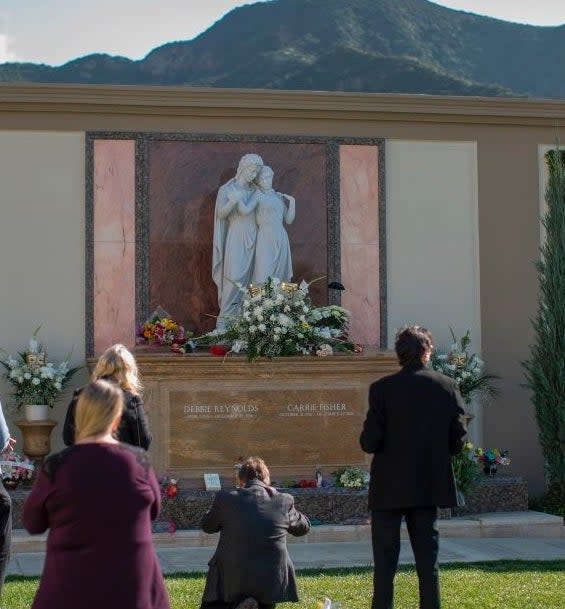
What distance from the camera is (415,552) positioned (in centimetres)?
626

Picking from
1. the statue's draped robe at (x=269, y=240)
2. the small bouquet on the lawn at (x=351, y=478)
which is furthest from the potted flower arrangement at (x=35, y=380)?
the small bouquet on the lawn at (x=351, y=478)

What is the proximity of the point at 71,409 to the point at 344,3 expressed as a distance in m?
52.0

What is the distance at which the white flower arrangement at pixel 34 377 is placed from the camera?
1183 cm

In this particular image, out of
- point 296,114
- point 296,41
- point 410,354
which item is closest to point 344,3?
point 296,41

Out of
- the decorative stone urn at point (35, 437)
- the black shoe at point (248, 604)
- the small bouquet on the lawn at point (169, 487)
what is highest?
the decorative stone urn at point (35, 437)

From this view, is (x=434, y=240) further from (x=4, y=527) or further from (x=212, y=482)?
(x=4, y=527)

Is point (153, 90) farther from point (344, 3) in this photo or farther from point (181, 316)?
point (344, 3)

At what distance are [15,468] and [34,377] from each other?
3.40 feet

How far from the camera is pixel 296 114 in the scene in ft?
43.3

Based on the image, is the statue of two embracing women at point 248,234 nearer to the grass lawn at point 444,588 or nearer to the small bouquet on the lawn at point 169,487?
the small bouquet on the lawn at point 169,487

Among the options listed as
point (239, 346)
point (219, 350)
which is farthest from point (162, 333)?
point (239, 346)

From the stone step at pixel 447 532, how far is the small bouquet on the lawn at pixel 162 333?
7.84 ft

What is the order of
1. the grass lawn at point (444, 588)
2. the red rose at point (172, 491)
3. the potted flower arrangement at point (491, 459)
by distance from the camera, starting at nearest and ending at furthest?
1. the grass lawn at point (444, 588)
2. the red rose at point (172, 491)
3. the potted flower arrangement at point (491, 459)

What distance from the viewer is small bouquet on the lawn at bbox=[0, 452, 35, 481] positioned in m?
11.1
